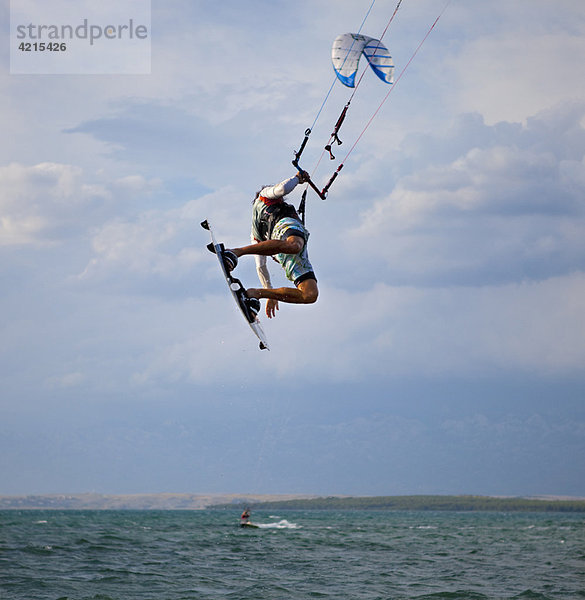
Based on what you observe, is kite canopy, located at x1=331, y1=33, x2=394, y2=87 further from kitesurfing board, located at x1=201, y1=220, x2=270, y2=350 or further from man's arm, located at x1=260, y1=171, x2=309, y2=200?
kitesurfing board, located at x1=201, y1=220, x2=270, y2=350

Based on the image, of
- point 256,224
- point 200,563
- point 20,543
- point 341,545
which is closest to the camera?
point 256,224

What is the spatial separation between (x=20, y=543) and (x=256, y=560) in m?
14.6

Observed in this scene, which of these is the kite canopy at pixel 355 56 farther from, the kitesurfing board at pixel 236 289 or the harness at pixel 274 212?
the kitesurfing board at pixel 236 289

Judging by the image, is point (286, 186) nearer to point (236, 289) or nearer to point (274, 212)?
point (274, 212)

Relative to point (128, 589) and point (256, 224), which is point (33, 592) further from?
point (256, 224)

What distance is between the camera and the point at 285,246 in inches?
455

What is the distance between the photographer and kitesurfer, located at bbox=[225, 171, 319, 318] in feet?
37.9

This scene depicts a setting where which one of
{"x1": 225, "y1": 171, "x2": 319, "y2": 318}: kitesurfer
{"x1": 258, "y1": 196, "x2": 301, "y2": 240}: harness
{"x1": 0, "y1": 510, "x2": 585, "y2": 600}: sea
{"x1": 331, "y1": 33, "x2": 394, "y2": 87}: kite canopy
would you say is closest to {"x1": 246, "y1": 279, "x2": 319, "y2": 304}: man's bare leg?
{"x1": 225, "y1": 171, "x2": 319, "y2": 318}: kitesurfer

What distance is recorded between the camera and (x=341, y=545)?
4684 cm

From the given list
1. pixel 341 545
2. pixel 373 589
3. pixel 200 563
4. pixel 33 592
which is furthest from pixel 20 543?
pixel 373 589

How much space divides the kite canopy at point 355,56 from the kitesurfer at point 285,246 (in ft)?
9.06

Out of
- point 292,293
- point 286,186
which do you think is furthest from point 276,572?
point 286,186

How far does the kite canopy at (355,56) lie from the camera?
1377 cm

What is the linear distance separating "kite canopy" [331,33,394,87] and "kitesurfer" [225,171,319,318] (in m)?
2.76
